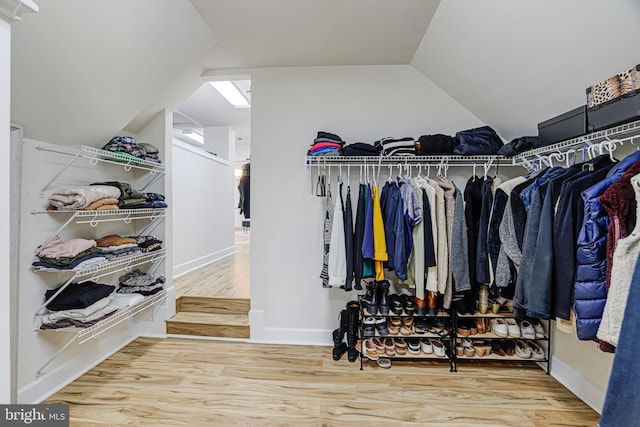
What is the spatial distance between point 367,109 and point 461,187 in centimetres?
105

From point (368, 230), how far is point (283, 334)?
124 centimetres

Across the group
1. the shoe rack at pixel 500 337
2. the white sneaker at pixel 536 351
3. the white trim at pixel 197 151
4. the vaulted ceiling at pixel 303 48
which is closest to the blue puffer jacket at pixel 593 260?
the vaulted ceiling at pixel 303 48

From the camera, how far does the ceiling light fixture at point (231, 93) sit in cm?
309

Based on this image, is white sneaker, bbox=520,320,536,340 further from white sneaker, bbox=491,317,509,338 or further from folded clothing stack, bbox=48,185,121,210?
folded clothing stack, bbox=48,185,121,210

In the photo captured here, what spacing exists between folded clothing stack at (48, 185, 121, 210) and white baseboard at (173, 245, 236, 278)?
5.62ft

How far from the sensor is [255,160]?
2400 millimetres

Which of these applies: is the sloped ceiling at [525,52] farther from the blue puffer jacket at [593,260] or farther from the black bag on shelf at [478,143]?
the blue puffer jacket at [593,260]

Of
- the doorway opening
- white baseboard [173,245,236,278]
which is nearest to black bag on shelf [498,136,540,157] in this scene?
the doorway opening

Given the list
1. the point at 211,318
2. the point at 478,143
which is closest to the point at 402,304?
the point at 478,143

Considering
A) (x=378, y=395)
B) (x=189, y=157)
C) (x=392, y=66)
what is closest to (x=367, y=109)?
(x=392, y=66)

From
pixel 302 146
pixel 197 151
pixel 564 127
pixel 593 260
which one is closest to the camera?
pixel 593 260

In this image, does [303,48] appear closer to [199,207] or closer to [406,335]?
[406,335]

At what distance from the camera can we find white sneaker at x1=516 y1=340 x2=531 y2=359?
199 cm

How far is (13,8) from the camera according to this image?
0.68 m
